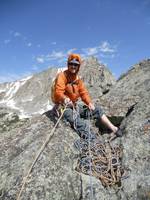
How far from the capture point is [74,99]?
14.1m

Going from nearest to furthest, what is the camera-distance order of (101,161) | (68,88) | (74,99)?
(101,161) → (68,88) → (74,99)

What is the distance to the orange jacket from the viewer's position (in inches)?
522

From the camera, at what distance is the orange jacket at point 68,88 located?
13266 millimetres

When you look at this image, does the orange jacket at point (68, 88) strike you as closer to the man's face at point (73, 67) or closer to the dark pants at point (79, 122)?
the man's face at point (73, 67)

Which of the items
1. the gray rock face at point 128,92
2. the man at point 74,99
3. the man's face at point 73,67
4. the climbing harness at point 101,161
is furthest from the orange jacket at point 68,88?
the climbing harness at point 101,161

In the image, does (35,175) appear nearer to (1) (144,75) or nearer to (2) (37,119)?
Answer: (2) (37,119)

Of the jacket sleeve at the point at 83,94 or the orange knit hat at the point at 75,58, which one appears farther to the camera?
the jacket sleeve at the point at 83,94

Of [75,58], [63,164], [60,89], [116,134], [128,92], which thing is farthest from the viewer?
[128,92]

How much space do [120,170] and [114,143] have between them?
4.80 ft

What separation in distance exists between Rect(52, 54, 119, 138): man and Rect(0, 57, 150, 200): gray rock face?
41cm

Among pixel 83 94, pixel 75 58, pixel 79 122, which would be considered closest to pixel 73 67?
pixel 75 58

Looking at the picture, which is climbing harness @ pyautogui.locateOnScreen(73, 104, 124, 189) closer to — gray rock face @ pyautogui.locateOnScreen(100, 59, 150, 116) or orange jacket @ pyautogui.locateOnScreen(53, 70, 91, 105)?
orange jacket @ pyautogui.locateOnScreen(53, 70, 91, 105)

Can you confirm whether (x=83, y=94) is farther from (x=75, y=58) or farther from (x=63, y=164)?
(x=63, y=164)

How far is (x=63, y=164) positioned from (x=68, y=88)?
13.4ft
